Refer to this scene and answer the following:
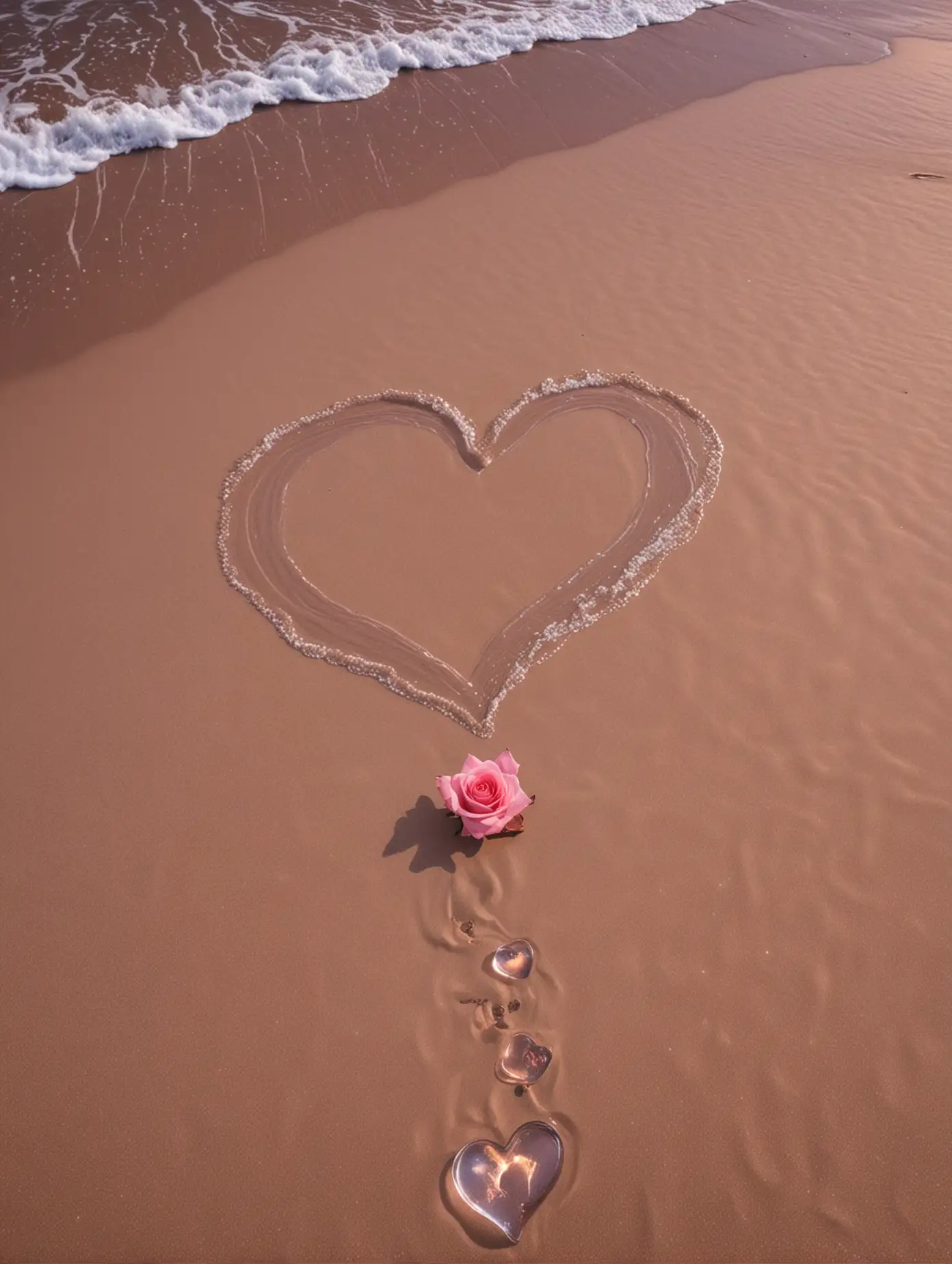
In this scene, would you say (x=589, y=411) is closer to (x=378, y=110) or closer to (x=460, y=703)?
(x=460, y=703)

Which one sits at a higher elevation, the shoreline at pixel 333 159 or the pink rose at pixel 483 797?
the shoreline at pixel 333 159

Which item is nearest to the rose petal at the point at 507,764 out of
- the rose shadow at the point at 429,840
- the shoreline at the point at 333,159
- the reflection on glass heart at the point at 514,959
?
the rose shadow at the point at 429,840

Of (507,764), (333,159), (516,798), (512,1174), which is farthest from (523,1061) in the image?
(333,159)

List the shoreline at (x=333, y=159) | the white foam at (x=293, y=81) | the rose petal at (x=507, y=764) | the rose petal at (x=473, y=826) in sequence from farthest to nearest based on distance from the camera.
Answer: the white foam at (x=293, y=81)
the shoreline at (x=333, y=159)
the rose petal at (x=507, y=764)
the rose petal at (x=473, y=826)

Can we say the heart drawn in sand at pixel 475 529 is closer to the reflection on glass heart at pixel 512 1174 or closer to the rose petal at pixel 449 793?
the rose petal at pixel 449 793

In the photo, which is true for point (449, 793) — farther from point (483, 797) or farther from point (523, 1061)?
point (523, 1061)

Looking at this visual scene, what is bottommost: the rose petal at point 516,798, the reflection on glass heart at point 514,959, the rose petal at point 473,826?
the reflection on glass heart at point 514,959

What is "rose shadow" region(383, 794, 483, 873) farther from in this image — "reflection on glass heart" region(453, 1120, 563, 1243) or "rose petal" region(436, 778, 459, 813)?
"reflection on glass heart" region(453, 1120, 563, 1243)

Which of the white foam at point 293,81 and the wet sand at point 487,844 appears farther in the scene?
the white foam at point 293,81
